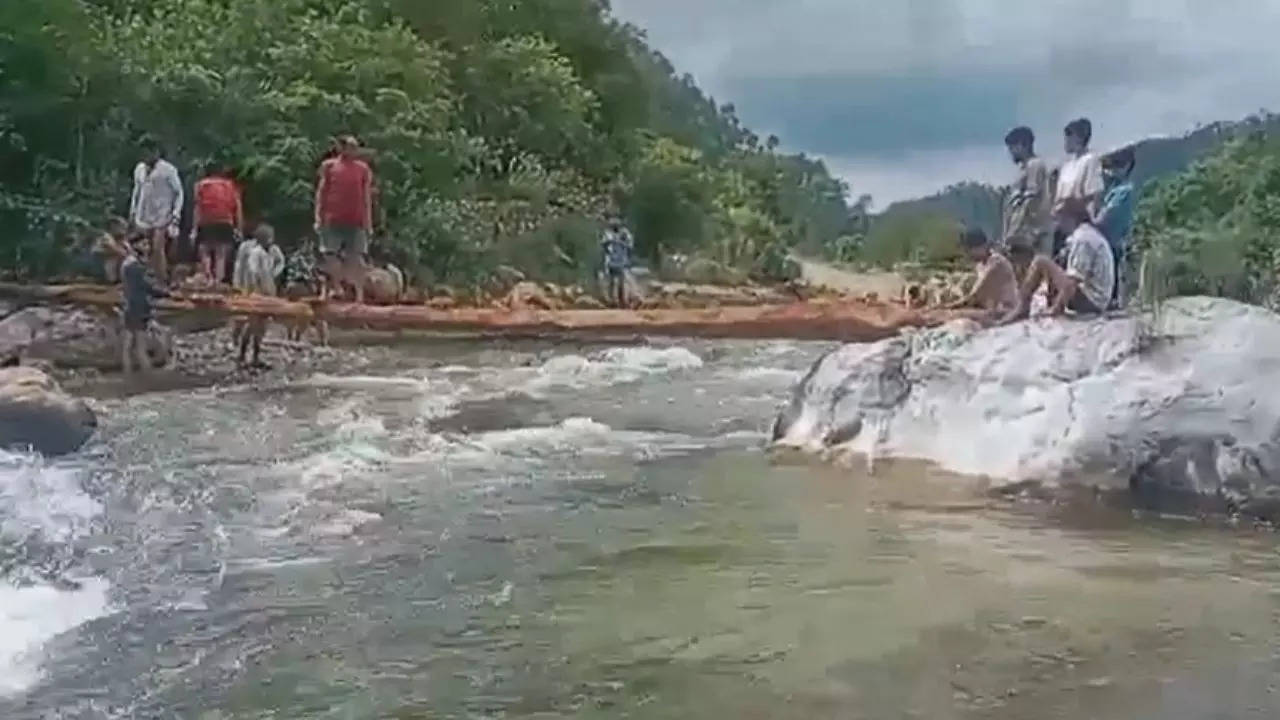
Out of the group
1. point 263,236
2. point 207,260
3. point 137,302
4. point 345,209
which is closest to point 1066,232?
point 345,209

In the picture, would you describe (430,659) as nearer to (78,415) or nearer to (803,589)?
(803,589)

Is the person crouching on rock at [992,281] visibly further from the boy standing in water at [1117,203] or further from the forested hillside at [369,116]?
the forested hillside at [369,116]

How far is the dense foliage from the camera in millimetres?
28641

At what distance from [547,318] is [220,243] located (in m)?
3.56

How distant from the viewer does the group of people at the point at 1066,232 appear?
10344 millimetres

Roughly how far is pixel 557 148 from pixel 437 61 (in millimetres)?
5968

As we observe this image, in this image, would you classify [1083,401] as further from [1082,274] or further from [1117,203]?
[1117,203]

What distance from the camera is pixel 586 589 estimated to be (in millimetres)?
6766

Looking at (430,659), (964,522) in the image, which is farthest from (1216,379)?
(430,659)

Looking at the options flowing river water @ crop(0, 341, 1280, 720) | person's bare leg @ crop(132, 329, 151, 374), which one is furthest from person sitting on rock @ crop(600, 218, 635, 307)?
flowing river water @ crop(0, 341, 1280, 720)

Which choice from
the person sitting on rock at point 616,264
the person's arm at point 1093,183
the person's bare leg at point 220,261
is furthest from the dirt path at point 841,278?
the person's arm at point 1093,183

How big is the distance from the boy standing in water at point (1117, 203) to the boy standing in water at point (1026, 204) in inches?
17.8

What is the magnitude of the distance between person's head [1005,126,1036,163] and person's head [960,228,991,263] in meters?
0.73

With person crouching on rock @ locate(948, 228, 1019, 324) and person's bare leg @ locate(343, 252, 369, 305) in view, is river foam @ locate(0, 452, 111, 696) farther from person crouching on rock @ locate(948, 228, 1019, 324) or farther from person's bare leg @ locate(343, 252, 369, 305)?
person crouching on rock @ locate(948, 228, 1019, 324)
